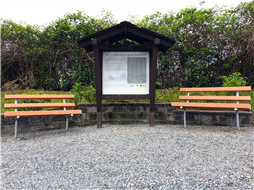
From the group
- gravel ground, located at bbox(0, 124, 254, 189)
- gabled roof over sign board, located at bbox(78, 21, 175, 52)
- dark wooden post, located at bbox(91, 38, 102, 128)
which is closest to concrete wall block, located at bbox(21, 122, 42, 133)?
gravel ground, located at bbox(0, 124, 254, 189)

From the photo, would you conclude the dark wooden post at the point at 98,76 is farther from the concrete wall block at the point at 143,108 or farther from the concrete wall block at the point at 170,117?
the concrete wall block at the point at 170,117

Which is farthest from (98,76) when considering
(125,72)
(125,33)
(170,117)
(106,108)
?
(170,117)

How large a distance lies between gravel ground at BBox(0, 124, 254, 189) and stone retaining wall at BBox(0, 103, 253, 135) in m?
0.41

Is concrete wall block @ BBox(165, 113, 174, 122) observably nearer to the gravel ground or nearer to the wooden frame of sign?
the wooden frame of sign

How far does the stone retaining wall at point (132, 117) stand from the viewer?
4.43 metres

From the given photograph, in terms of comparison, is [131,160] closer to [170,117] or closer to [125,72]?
[170,117]

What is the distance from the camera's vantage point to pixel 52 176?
7.27ft

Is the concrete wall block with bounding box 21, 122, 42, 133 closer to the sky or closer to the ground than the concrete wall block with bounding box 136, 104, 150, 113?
closer to the ground

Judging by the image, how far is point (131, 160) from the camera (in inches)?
101

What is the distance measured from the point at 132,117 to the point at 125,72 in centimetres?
136

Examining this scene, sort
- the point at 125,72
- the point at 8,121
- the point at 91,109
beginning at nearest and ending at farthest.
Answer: the point at 8,121 → the point at 125,72 → the point at 91,109

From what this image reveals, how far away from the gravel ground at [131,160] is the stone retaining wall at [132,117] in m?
0.41

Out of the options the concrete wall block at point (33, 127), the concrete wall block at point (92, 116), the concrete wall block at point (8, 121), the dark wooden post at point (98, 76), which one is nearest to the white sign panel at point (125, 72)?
the dark wooden post at point (98, 76)

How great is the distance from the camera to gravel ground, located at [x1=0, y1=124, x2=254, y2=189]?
80.3 inches
